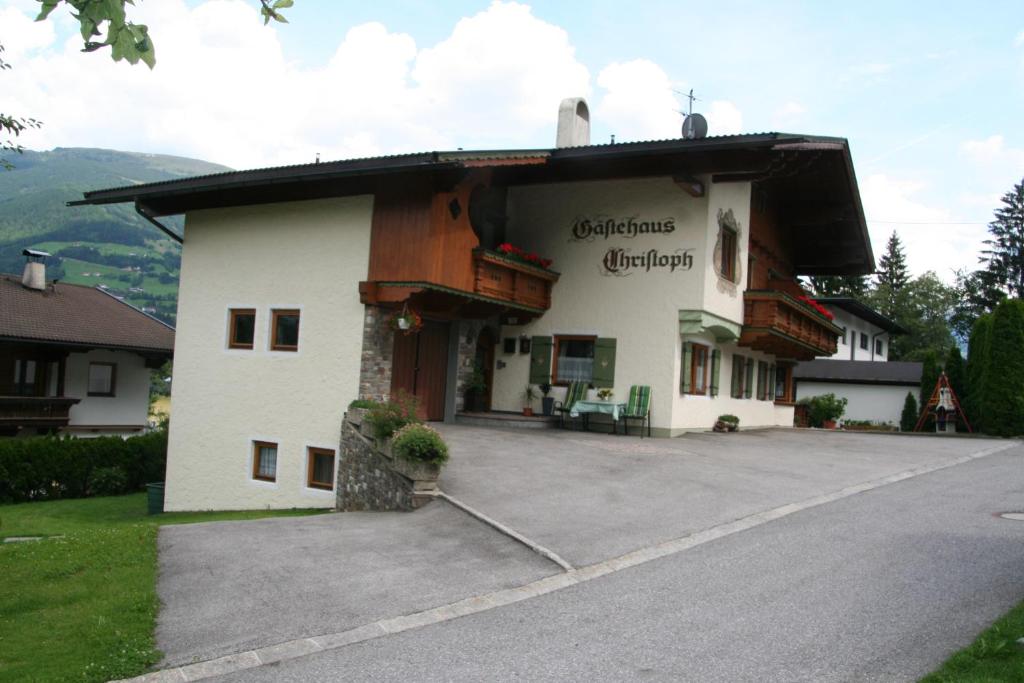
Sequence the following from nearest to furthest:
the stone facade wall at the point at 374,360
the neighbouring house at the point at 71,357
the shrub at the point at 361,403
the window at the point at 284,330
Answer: the shrub at the point at 361,403 → the stone facade wall at the point at 374,360 → the window at the point at 284,330 → the neighbouring house at the point at 71,357

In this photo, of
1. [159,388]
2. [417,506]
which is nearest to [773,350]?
[417,506]

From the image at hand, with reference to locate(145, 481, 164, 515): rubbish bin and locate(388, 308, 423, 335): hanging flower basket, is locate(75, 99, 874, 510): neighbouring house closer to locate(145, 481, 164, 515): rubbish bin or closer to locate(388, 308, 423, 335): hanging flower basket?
locate(388, 308, 423, 335): hanging flower basket

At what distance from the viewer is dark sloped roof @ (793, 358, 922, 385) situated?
3856 centimetres

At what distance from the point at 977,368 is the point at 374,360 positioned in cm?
1945

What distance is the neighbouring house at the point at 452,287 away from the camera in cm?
1652

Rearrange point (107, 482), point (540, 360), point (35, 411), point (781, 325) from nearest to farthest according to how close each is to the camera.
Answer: point (540, 360), point (781, 325), point (107, 482), point (35, 411)

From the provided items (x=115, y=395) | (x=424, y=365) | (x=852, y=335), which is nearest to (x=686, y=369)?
(x=424, y=365)

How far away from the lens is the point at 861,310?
4181 centimetres

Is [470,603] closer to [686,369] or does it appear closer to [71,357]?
[686,369]

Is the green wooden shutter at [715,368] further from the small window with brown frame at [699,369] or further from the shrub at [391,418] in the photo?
the shrub at [391,418]

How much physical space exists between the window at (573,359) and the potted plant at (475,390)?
164 centimetres

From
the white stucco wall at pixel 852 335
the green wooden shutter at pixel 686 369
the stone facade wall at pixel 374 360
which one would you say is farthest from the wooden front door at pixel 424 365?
the white stucco wall at pixel 852 335

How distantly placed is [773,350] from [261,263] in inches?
553

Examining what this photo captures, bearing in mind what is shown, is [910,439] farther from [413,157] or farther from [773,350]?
[413,157]
